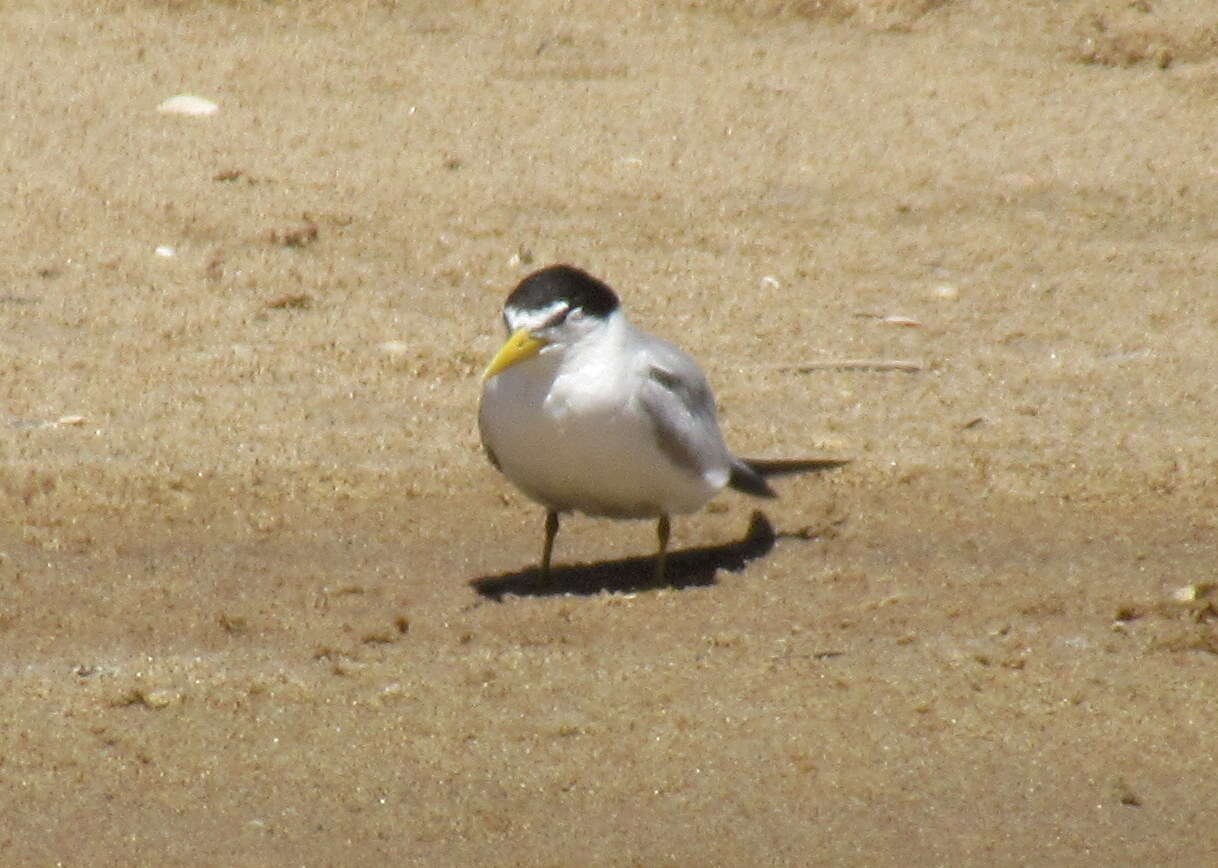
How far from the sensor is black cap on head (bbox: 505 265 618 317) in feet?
18.0

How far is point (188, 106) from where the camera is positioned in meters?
9.31

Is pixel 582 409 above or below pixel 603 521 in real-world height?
above

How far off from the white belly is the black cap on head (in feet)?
0.54

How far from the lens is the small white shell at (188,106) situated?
30.5 ft

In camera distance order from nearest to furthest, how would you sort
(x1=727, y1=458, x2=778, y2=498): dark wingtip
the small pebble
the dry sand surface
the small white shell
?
1. the dry sand surface
2. the small pebble
3. (x1=727, y1=458, x2=778, y2=498): dark wingtip
4. the small white shell

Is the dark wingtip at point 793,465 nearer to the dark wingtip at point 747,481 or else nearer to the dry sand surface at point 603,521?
the dry sand surface at point 603,521

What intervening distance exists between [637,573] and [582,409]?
72 cm

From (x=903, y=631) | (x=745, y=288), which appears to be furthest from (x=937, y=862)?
(x=745, y=288)

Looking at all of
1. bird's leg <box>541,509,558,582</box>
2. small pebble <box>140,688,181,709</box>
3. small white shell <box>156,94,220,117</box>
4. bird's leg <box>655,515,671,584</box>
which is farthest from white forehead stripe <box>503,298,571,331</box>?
small white shell <box>156,94,220,117</box>

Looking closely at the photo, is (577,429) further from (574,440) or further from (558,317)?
(558,317)

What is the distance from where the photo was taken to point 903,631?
5566 mm

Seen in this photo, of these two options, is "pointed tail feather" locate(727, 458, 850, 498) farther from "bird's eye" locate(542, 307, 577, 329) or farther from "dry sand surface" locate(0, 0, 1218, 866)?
"bird's eye" locate(542, 307, 577, 329)

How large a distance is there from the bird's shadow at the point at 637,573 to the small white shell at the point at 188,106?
12.9 feet

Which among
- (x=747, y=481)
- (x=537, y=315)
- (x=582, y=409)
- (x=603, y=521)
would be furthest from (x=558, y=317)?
(x=603, y=521)
